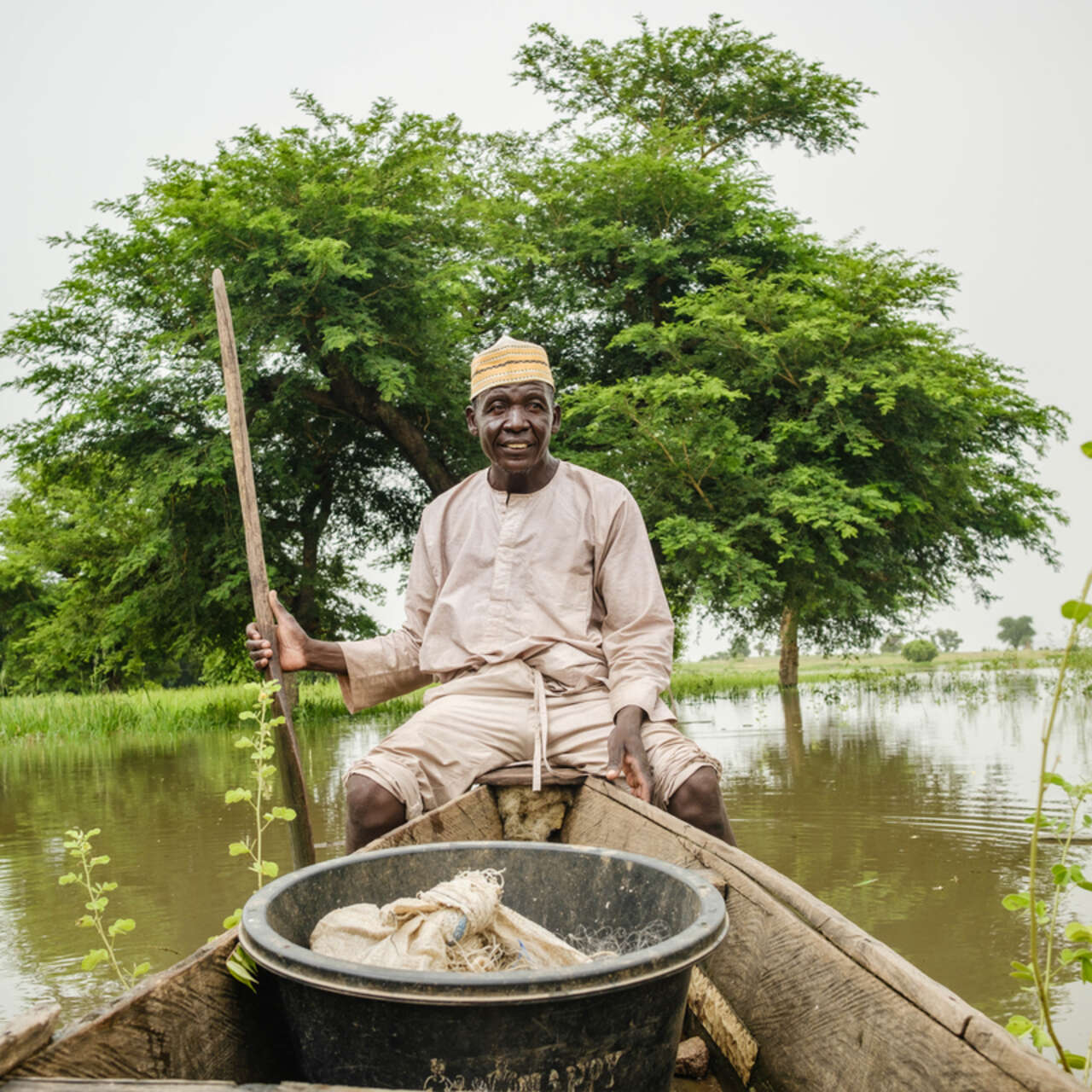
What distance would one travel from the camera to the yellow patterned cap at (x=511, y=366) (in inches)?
112

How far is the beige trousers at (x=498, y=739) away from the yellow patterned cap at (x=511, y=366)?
2.55ft

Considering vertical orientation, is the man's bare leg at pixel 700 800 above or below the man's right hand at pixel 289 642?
below

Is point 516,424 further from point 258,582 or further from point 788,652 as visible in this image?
point 788,652

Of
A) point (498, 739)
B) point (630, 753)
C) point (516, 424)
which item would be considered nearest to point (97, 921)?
point (498, 739)

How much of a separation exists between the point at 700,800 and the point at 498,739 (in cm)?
57

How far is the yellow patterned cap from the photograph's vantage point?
2844 mm

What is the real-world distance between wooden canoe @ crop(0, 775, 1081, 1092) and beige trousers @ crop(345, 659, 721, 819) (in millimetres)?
444

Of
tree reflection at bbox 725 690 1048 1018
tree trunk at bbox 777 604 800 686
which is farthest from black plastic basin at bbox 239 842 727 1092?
tree trunk at bbox 777 604 800 686

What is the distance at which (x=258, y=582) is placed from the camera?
2523 millimetres

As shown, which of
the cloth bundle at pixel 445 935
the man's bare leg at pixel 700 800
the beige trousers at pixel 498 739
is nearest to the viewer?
the cloth bundle at pixel 445 935

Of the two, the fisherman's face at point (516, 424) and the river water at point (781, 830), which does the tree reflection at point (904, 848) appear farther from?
the fisherman's face at point (516, 424)

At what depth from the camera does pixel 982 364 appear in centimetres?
1612

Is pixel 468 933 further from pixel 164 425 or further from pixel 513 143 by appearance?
pixel 513 143

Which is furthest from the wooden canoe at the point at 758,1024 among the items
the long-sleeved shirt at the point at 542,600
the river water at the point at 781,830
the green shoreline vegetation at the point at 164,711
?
the green shoreline vegetation at the point at 164,711
